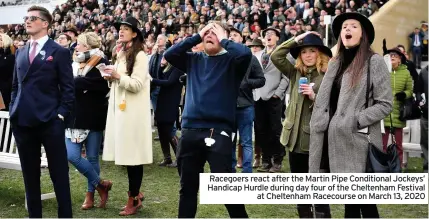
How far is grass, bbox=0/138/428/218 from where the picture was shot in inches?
237

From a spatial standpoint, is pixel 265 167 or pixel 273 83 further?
pixel 265 167

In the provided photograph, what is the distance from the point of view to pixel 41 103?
4953mm

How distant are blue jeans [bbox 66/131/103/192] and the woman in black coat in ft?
6.82

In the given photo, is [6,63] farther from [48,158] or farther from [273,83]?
[48,158]

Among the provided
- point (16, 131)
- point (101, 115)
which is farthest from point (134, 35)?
point (16, 131)

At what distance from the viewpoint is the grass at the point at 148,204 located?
603cm

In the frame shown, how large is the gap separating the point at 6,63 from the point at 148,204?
377 centimetres

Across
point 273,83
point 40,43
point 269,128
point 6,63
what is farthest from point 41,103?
point 6,63

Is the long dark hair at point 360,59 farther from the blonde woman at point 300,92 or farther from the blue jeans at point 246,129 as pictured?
the blue jeans at point 246,129

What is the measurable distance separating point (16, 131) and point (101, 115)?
1197mm

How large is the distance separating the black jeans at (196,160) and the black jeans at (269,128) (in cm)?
362

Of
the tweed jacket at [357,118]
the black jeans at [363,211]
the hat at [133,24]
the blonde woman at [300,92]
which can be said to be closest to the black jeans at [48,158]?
the hat at [133,24]

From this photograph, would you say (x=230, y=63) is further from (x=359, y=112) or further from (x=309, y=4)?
(x=309, y=4)

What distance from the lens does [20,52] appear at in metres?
5.18
